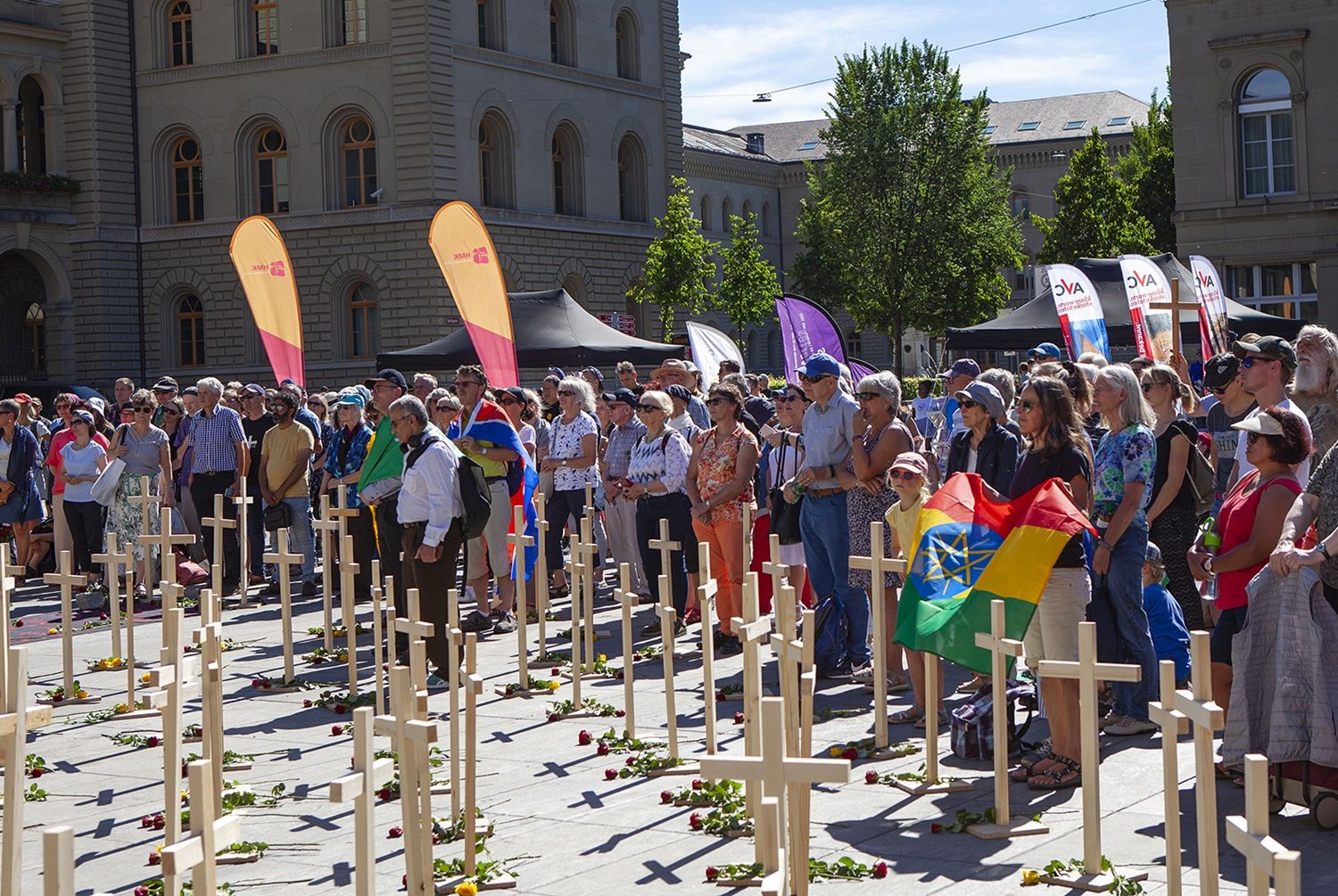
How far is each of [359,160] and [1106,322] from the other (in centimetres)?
2399

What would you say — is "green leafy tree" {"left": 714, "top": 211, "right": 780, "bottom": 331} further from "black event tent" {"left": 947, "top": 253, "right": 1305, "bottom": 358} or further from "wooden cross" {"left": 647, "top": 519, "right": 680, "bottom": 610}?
"wooden cross" {"left": 647, "top": 519, "right": 680, "bottom": 610}

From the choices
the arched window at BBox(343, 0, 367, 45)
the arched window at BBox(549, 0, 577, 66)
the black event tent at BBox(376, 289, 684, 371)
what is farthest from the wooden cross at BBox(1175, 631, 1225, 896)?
the arched window at BBox(549, 0, 577, 66)

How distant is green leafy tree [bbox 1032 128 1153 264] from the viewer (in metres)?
54.1

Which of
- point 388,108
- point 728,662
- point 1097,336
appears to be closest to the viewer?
point 728,662

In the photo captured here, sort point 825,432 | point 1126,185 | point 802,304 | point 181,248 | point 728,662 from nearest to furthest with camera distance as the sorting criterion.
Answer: point 825,432 < point 728,662 < point 802,304 < point 181,248 < point 1126,185

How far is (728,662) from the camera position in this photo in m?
11.1

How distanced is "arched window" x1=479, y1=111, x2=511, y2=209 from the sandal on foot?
3511 centimetres

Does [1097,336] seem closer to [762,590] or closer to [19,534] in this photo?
[762,590]

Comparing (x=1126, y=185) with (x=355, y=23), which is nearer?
(x=355, y=23)

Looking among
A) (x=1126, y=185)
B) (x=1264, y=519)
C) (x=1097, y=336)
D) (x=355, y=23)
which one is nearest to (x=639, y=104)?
(x=355, y=23)

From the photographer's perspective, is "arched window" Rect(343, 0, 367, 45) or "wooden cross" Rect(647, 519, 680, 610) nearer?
"wooden cross" Rect(647, 519, 680, 610)

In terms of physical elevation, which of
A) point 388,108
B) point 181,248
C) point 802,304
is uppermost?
point 388,108

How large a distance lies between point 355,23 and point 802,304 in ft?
90.4

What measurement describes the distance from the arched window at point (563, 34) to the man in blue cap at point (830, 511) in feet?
114
